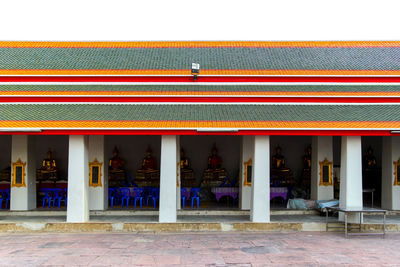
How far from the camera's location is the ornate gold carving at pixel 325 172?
1398 centimetres

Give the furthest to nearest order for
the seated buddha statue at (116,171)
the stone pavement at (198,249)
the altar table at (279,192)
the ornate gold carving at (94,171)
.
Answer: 1. the seated buddha statue at (116,171)
2. the altar table at (279,192)
3. the ornate gold carving at (94,171)
4. the stone pavement at (198,249)

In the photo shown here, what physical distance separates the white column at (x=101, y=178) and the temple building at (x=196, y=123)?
0.03 m

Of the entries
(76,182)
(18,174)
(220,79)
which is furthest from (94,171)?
(220,79)

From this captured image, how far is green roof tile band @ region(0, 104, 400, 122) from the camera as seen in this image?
12.0 meters

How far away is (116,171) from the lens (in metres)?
16.0

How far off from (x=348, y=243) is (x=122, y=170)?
915cm

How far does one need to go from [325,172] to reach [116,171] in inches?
310

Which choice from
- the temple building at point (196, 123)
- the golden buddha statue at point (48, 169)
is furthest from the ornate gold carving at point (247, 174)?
the golden buddha statue at point (48, 169)

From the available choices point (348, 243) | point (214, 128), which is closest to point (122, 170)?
point (214, 128)

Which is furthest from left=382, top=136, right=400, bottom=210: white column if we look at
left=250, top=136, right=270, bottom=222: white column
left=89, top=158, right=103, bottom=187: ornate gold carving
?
left=89, top=158, right=103, bottom=187: ornate gold carving

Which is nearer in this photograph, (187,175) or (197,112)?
(197,112)

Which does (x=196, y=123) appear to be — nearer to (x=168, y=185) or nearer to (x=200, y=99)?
(x=200, y=99)

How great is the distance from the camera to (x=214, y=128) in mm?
11367

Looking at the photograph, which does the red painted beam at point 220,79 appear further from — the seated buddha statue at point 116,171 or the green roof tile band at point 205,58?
the seated buddha statue at point 116,171
